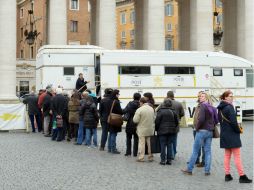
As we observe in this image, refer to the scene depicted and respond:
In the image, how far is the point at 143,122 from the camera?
14586 millimetres

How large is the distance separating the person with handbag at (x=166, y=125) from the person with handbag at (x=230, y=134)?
8.64 feet

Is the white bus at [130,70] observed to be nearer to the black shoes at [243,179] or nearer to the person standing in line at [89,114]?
the person standing in line at [89,114]

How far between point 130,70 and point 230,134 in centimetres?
1702

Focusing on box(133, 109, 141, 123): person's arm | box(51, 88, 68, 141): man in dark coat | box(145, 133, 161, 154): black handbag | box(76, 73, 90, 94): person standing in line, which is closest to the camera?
box(133, 109, 141, 123): person's arm

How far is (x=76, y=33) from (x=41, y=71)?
4861cm

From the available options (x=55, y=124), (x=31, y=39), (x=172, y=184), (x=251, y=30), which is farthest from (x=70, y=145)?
(x=251, y=30)

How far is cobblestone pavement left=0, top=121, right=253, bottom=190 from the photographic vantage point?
10.8 metres

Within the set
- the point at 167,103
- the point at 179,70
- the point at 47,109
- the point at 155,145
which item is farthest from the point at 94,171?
the point at 179,70

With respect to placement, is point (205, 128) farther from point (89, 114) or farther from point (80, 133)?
point (80, 133)

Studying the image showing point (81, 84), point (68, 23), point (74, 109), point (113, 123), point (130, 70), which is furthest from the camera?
point (68, 23)

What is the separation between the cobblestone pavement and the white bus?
9.45 metres

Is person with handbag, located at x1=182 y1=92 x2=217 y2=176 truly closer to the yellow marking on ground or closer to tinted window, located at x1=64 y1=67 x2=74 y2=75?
the yellow marking on ground

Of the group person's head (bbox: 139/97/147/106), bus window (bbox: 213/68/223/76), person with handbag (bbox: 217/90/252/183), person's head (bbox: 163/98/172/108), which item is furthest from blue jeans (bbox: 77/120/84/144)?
bus window (bbox: 213/68/223/76)

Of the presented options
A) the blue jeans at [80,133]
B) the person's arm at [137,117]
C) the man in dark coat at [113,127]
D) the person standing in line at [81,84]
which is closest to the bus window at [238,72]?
the person standing in line at [81,84]
